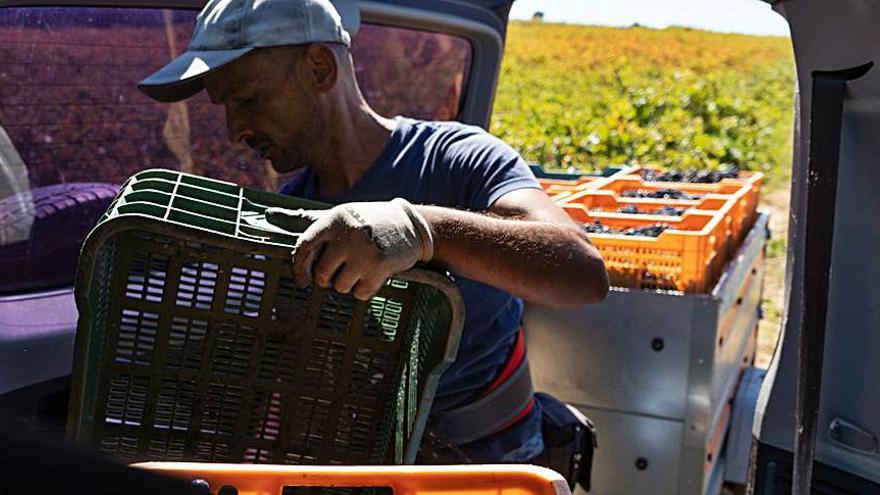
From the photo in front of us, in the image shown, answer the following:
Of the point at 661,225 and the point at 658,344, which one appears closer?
the point at 658,344

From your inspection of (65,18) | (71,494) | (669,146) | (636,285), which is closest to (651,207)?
(636,285)

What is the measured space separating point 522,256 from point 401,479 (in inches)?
27.6

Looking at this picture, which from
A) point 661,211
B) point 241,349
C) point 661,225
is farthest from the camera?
point 661,211

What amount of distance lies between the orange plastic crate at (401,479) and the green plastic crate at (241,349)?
15.4 inches

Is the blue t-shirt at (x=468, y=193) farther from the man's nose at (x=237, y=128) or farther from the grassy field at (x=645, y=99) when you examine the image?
the grassy field at (x=645, y=99)

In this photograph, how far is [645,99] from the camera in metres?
12.1

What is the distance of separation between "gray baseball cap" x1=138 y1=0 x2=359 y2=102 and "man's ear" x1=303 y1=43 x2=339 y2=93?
0.02 m

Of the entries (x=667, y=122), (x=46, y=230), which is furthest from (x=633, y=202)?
(x=667, y=122)

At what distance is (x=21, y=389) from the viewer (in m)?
2.07

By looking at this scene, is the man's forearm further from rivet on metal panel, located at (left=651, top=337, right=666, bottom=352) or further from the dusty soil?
the dusty soil

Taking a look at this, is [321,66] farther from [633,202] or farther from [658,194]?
[658,194]

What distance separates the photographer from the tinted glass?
215 cm

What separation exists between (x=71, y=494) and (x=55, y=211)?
158cm

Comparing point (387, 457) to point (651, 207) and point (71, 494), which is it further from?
point (651, 207)
